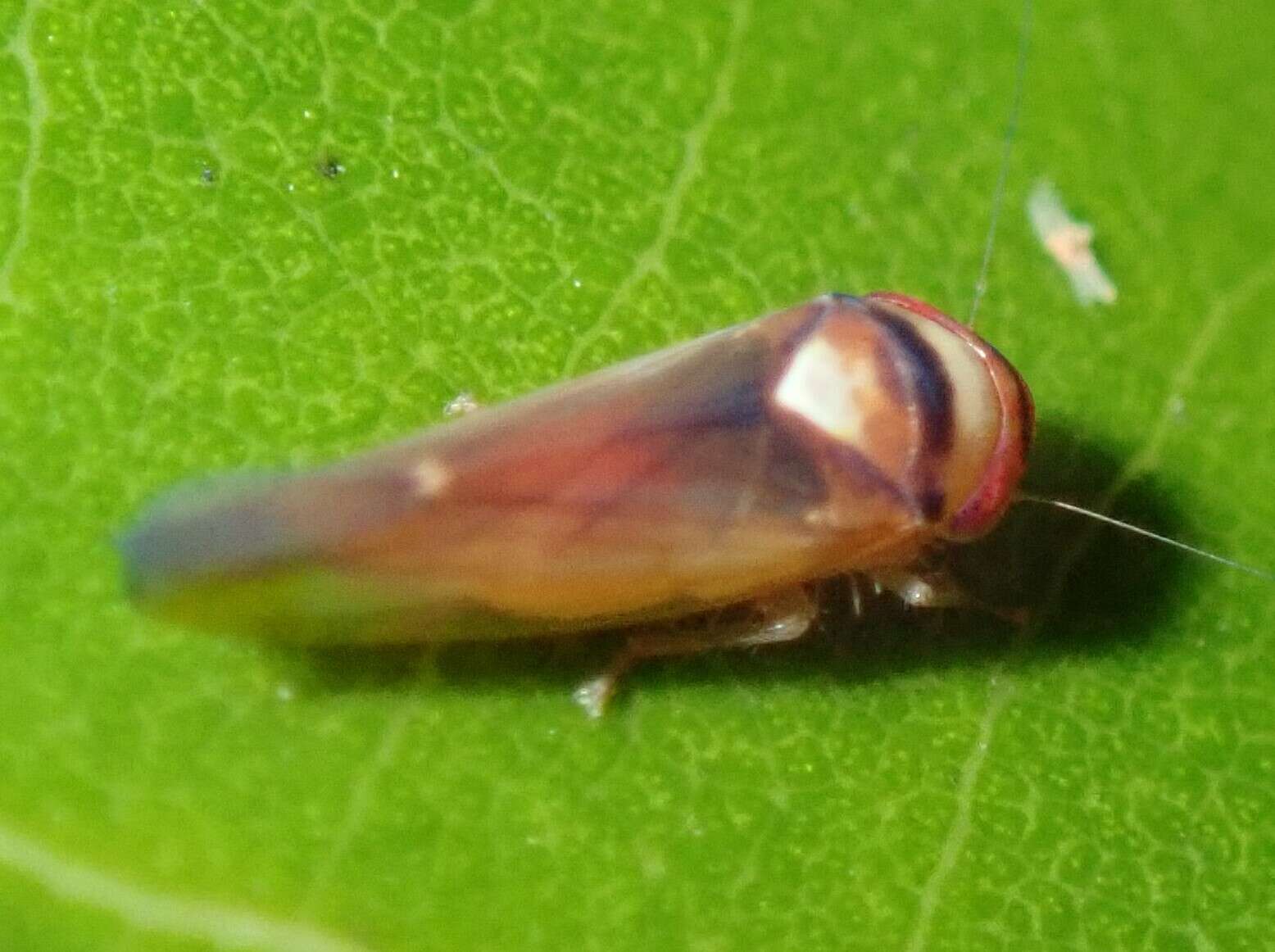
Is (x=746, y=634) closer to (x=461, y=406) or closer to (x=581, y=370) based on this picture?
(x=581, y=370)

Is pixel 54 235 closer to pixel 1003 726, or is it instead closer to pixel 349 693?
pixel 349 693

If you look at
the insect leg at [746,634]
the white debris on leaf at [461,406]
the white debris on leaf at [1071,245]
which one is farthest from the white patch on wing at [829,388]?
the white debris on leaf at [1071,245]

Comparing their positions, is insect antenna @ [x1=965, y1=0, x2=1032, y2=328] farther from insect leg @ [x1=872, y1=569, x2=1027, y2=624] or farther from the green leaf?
insect leg @ [x1=872, y1=569, x2=1027, y2=624]

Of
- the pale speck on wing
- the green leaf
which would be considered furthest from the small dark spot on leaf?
the pale speck on wing

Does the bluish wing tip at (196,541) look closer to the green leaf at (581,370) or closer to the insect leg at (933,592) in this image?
the green leaf at (581,370)

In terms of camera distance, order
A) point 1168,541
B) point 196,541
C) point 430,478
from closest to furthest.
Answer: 1. point 196,541
2. point 430,478
3. point 1168,541

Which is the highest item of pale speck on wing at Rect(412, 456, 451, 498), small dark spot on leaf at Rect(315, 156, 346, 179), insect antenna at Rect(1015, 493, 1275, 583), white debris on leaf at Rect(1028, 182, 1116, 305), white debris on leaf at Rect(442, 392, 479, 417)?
small dark spot on leaf at Rect(315, 156, 346, 179)

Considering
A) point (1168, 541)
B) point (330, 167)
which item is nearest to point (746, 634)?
point (1168, 541)
